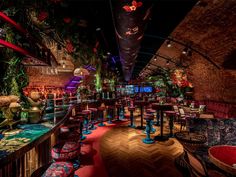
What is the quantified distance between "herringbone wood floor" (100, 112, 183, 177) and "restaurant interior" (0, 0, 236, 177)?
2 centimetres

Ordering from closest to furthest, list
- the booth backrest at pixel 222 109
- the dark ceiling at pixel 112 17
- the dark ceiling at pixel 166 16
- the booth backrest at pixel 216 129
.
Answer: the booth backrest at pixel 216 129 → the dark ceiling at pixel 112 17 → the dark ceiling at pixel 166 16 → the booth backrest at pixel 222 109

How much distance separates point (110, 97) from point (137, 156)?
450cm

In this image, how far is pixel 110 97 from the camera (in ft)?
25.7

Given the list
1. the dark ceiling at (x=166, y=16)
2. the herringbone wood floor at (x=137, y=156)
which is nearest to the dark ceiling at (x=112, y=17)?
the dark ceiling at (x=166, y=16)

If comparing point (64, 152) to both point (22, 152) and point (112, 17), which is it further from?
point (112, 17)

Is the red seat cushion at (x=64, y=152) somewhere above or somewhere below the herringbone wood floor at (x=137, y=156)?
above

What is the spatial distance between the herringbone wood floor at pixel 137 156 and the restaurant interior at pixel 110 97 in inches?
0.9

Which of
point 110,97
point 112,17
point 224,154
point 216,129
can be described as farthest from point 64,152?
point 110,97

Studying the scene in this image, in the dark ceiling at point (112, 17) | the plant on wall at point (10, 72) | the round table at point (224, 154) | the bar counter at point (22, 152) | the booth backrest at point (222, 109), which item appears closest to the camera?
the bar counter at point (22, 152)

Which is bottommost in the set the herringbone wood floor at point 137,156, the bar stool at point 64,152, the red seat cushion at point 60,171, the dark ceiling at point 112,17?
the herringbone wood floor at point 137,156

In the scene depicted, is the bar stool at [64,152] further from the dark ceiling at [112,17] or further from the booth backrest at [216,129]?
the dark ceiling at [112,17]

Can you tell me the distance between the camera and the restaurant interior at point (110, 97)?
5.73 ft

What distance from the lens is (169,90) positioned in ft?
30.9

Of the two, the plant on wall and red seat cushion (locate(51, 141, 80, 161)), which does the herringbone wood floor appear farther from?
the plant on wall
